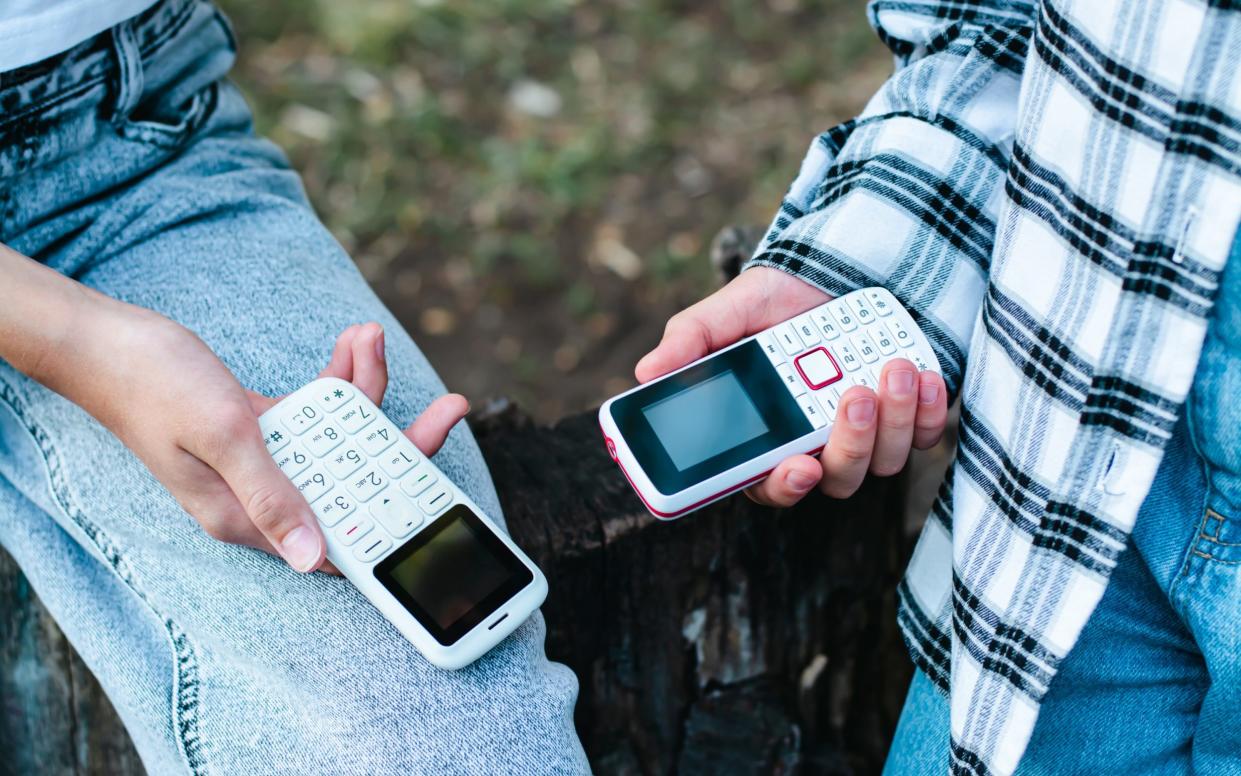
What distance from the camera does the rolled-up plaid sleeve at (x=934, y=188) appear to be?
0.93 metres

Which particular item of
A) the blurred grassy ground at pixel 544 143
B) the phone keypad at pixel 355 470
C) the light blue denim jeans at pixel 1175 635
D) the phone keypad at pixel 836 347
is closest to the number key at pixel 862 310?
the phone keypad at pixel 836 347

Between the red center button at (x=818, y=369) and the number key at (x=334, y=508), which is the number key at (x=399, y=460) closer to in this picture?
the number key at (x=334, y=508)

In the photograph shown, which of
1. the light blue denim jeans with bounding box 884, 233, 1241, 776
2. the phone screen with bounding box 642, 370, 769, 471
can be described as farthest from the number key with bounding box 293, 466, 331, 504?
the light blue denim jeans with bounding box 884, 233, 1241, 776

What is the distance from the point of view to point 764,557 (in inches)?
49.4

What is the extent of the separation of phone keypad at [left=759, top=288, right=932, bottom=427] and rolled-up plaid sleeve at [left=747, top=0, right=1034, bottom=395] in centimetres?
2

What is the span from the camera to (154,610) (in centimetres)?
88

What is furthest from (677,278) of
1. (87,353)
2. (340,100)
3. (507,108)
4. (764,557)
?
(87,353)

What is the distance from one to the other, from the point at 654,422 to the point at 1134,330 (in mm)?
356

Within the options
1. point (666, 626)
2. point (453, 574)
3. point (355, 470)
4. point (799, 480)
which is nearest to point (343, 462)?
point (355, 470)

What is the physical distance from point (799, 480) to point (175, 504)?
18.9 inches

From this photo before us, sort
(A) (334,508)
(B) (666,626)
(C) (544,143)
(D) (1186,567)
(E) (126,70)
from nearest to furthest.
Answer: (D) (1186,567) < (A) (334,508) < (E) (126,70) < (B) (666,626) < (C) (544,143)

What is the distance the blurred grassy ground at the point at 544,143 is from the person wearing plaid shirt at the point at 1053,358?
1.22 metres

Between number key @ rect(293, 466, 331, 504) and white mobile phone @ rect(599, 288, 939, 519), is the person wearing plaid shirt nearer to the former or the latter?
white mobile phone @ rect(599, 288, 939, 519)

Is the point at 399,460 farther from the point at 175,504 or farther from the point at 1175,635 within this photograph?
the point at 1175,635
